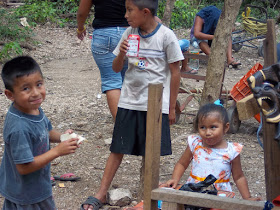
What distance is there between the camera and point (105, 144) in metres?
4.73

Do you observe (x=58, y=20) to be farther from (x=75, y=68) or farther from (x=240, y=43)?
(x=240, y=43)

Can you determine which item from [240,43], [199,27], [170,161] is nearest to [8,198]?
[170,161]

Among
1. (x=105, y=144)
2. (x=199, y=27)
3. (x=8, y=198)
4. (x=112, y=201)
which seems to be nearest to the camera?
(x=8, y=198)

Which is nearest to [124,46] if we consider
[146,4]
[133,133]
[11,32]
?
[146,4]

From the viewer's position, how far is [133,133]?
313 cm

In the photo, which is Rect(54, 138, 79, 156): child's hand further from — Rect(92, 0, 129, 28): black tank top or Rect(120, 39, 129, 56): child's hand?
Rect(92, 0, 129, 28): black tank top

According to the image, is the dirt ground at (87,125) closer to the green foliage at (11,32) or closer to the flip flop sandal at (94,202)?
the flip flop sandal at (94,202)

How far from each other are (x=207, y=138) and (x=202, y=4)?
12682 millimetres

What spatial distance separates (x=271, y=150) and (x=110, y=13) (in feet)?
6.35

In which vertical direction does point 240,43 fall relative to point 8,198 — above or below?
above

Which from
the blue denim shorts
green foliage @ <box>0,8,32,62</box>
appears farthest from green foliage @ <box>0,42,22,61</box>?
the blue denim shorts

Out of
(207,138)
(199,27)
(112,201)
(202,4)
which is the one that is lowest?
(112,201)

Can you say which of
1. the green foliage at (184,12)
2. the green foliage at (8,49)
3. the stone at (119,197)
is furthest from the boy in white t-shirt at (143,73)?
→ the green foliage at (184,12)

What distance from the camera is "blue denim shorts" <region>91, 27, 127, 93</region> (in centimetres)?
354
